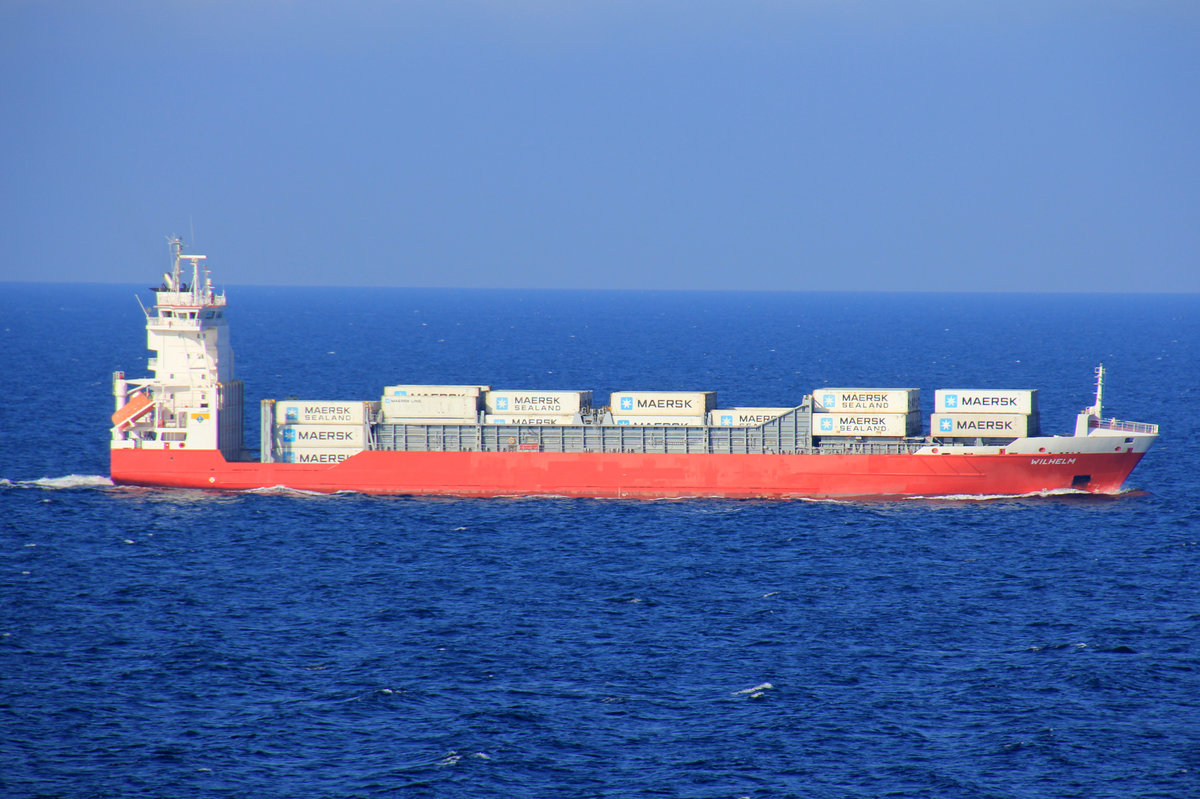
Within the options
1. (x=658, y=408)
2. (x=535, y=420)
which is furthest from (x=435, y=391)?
(x=658, y=408)

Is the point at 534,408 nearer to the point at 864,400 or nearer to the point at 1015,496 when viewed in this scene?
the point at 864,400

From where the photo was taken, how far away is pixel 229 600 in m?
47.1

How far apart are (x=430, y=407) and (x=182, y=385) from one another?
1313 cm

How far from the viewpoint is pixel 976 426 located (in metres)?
63.0

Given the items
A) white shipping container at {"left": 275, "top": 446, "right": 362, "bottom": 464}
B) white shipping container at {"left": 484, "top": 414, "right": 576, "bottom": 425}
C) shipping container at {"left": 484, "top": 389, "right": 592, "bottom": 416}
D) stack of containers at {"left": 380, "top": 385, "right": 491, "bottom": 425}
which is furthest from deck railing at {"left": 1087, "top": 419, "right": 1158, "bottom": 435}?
white shipping container at {"left": 275, "top": 446, "right": 362, "bottom": 464}

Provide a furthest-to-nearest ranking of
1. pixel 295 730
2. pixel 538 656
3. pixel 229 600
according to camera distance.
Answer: pixel 229 600, pixel 538 656, pixel 295 730

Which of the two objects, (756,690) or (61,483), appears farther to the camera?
(61,483)

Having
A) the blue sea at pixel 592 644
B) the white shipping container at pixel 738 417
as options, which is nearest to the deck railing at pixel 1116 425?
the blue sea at pixel 592 644

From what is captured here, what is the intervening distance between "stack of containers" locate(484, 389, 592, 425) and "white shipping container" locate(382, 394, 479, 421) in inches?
44.2

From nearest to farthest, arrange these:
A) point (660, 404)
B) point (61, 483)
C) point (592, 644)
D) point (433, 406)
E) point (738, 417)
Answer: point (592, 644) < point (738, 417) < point (660, 404) < point (433, 406) < point (61, 483)

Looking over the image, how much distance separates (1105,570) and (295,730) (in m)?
32.8

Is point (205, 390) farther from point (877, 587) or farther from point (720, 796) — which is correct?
point (720, 796)

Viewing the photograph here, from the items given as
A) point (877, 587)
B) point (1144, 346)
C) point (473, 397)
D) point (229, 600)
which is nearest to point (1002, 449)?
point (877, 587)

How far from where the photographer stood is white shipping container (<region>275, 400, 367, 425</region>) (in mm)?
65812
